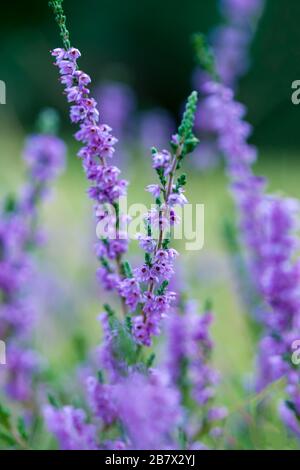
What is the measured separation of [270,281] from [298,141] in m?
6.65

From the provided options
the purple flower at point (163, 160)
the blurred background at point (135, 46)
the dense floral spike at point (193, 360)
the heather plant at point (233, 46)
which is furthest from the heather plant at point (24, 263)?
the blurred background at point (135, 46)

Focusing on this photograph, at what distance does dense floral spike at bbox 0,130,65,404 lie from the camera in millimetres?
1707

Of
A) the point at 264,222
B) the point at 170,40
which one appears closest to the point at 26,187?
the point at 264,222

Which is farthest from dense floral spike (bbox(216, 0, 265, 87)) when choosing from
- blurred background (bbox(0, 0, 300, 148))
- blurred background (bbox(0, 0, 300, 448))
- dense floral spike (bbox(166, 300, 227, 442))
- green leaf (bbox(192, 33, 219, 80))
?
blurred background (bbox(0, 0, 300, 148))

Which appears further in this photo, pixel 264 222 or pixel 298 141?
pixel 298 141

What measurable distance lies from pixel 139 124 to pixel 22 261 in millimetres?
3737

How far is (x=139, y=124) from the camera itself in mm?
5344

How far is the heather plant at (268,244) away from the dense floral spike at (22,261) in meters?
0.50

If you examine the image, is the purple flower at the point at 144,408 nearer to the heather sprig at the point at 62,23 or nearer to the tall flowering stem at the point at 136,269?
the tall flowering stem at the point at 136,269

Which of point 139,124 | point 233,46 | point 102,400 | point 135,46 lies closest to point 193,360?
point 102,400

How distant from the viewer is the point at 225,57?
2.69 m
